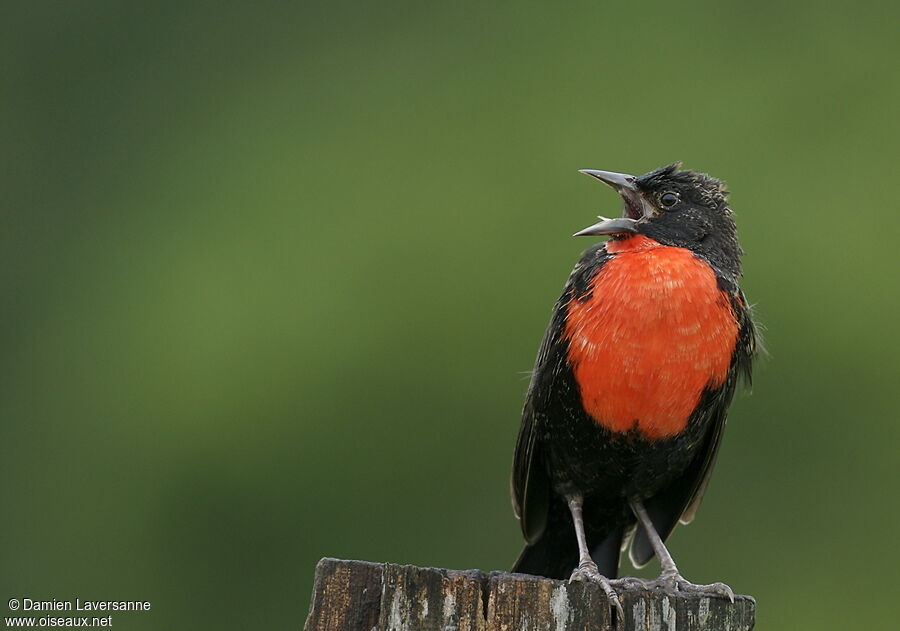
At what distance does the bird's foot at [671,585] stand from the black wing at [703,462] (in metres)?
0.46

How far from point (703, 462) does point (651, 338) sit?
3.06 feet

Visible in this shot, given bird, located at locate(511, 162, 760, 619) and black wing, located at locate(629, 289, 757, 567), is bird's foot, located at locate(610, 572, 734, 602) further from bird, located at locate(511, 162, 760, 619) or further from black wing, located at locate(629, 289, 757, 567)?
black wing, located at locate(629, 289, 757, 567)

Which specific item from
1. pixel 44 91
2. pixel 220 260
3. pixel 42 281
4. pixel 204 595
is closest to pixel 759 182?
pixel 220 260

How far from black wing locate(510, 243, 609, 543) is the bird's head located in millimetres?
192

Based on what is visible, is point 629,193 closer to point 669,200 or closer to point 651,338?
point 669,200

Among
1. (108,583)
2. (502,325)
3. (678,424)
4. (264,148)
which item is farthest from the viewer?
(264,148)

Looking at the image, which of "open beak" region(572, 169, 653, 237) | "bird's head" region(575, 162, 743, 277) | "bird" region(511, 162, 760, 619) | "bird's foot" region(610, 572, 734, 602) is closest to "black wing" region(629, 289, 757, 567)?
"bird" region(511, 162, 760, 619)

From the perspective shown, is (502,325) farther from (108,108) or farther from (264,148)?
(108,108)

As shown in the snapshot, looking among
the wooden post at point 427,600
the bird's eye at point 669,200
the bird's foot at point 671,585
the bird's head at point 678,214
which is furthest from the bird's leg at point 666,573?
the bird's eye at point 669,200

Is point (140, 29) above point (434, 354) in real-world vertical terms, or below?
above

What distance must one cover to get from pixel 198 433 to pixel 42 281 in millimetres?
3093

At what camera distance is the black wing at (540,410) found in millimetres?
5668

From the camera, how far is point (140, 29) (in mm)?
14352

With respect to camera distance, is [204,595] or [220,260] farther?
[220,260]
